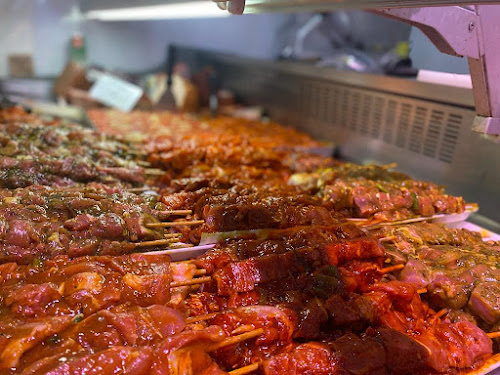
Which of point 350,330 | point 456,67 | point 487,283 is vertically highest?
point 456,67

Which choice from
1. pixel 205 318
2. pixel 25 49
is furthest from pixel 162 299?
pixel 25 49

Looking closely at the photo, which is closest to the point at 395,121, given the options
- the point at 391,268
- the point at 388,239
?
the point at 388,239

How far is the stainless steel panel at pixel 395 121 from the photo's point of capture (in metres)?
4.74

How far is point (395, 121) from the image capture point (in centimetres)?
584

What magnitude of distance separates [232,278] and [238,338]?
492 millimetres

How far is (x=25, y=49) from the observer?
35.8 feet

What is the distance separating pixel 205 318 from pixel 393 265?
→ 1.74m

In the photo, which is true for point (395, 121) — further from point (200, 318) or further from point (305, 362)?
point (200, 318)

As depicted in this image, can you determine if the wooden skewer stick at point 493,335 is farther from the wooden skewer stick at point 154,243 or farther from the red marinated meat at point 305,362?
the wooden skewer stick at point 154,243

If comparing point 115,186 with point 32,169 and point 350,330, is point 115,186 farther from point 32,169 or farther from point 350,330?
point 350,330

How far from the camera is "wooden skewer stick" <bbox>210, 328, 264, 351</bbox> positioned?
2574mm

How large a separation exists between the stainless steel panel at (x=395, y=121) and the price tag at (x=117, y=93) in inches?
107

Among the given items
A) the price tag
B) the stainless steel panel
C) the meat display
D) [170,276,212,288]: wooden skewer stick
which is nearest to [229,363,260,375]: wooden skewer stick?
the meat display

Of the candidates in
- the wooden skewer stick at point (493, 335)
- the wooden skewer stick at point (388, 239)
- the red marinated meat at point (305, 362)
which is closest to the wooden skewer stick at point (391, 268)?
the wooden skewer stick at point (388, 239)
